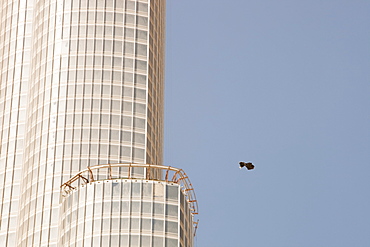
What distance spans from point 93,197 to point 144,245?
1466 centimetres

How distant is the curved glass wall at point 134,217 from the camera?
643ft

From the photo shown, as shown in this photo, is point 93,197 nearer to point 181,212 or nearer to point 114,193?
point 114,193

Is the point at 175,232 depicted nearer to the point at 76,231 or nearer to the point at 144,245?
the point at 144,245

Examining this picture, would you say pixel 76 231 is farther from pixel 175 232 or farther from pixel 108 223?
pixel 175 232

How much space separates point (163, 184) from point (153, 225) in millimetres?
8675

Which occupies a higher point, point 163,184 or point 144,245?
point 163,184

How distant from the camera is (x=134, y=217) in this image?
646 feet

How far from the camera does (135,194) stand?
198125 millimetres

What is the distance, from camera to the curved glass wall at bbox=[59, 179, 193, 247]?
643 ft

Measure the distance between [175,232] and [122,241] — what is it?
10.7 metres

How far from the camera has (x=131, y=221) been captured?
196625 millimetres

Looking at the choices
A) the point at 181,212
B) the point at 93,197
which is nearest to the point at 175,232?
the point at 181,212

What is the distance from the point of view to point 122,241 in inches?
7687

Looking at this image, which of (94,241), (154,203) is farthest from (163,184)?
(94,241)
